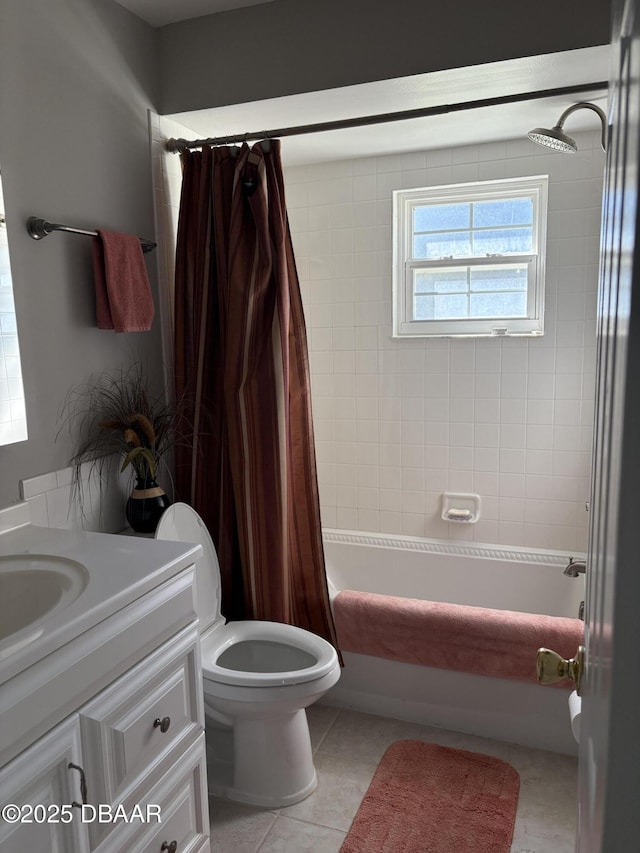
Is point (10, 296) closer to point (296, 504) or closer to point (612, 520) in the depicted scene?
point (296, 504)

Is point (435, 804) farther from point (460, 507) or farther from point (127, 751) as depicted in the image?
point (460, 507)

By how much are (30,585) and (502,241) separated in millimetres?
2553

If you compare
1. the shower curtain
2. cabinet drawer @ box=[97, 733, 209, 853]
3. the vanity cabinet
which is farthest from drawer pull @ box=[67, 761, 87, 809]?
the shower curtain

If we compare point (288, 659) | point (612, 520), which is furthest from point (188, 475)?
point (612, 520)

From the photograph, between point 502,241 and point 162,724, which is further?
point 502,241

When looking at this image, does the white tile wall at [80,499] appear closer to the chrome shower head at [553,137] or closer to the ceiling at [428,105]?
the ceiling at [428,105]

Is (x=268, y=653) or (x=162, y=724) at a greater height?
(x=162, y=724)

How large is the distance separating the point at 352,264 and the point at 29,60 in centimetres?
178

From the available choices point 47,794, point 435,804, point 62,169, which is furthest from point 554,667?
point 62,169

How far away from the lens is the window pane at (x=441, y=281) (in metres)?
3.22

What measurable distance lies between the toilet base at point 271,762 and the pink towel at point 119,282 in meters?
1.36

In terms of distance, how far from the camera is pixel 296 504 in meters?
2.59

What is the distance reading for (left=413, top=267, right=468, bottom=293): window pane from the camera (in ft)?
10.6

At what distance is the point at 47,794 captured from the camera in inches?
46.2
